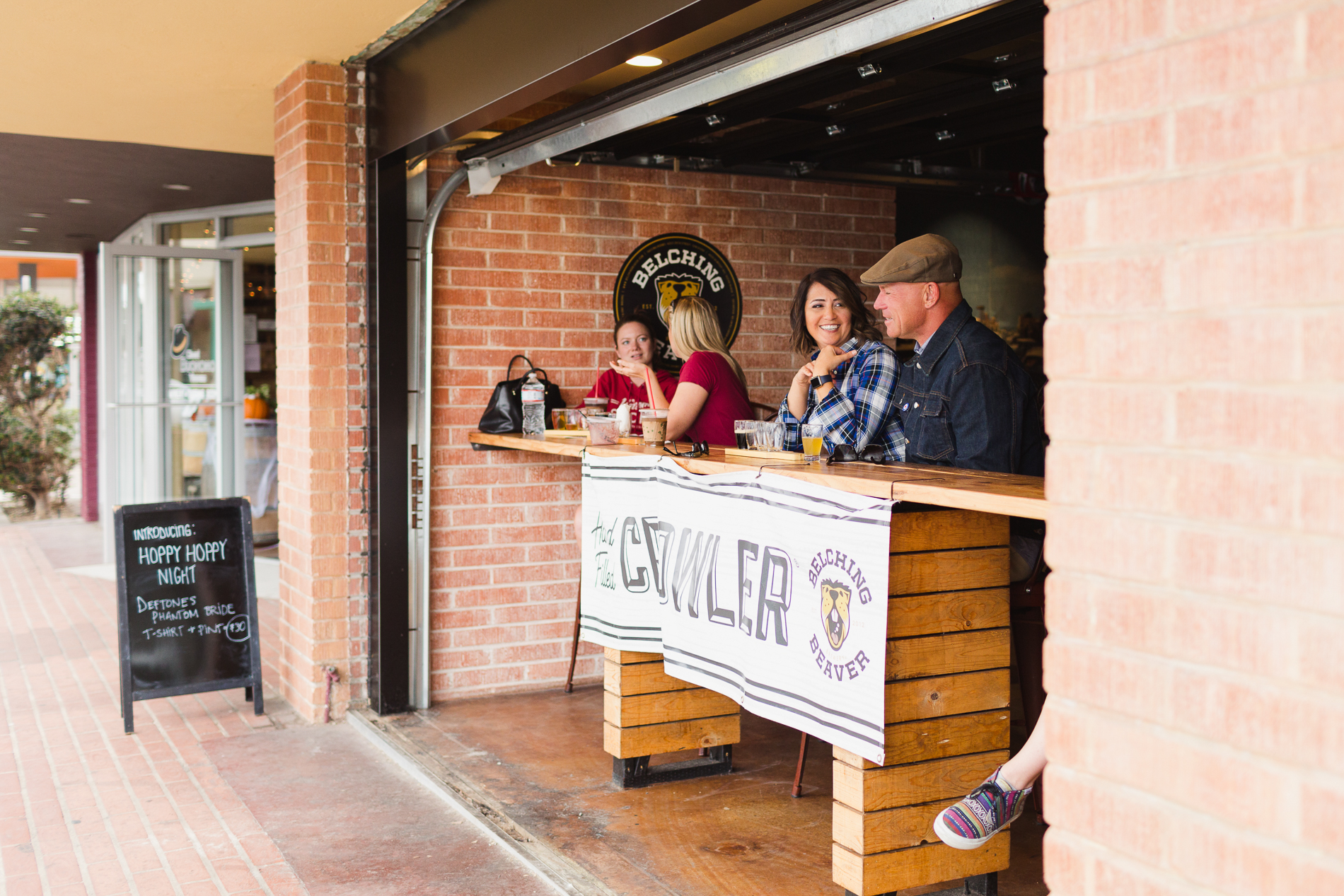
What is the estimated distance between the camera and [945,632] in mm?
2631

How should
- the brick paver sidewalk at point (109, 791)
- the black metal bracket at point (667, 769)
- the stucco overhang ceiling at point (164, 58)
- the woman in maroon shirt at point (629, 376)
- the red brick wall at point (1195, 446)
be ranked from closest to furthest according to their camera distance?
the red brick wall at point (1195, 446), the brick paver sidewalk at point (109, 791), the black metal bracket at point (667, 769), the stucco overhang ceiling at point (164, 58), the woman in maroon shirt at point (629, 376)

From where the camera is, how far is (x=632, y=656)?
3588 millimetres

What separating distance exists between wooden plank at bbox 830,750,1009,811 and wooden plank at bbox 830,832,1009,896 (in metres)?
0.12

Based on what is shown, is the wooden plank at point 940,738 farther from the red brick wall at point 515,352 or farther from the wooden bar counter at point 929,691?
the red brick wall at point 515,352

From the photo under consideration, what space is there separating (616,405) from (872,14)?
2.70m

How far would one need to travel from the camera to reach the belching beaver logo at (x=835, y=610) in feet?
8.54

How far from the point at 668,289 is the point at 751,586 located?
2.56 meters

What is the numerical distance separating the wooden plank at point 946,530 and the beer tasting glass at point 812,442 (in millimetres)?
502

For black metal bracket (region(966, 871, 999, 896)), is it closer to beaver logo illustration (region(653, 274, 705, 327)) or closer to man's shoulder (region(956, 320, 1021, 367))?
man's shoulder (region(956, 320, 1021, 367))

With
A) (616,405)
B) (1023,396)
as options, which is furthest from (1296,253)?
(616,405)

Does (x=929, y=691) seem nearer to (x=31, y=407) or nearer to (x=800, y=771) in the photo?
(x=800, y=771)

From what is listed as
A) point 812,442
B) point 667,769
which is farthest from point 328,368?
point 812,442

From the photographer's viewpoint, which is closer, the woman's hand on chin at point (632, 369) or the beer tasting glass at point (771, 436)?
the beer tasting glass at point (771, 436)

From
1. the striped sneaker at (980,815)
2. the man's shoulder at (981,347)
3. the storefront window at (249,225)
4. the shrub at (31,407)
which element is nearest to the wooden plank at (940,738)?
the striped sneaker at (980,815)
